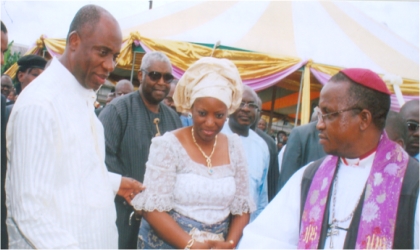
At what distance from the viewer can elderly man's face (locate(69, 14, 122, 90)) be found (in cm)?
200

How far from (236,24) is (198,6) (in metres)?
1.56

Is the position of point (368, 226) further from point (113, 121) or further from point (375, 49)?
point (375, 49)

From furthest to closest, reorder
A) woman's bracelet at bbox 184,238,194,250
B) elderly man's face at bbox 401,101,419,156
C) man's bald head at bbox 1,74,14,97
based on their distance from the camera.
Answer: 1. man's bald head at bbox 1,74,14,97
2. elderly man's face at bbox 401,101,419,156
3. woman's bracelet at bbox 184,238,194,250

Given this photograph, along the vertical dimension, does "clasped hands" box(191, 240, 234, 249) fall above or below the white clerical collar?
below

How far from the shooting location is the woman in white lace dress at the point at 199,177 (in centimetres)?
262

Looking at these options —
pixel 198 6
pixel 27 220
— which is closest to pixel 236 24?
pixel 198 6

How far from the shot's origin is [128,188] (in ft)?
8.39

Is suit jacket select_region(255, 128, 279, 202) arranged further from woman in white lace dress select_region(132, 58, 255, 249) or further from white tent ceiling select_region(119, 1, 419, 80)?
white tent ceiling select_region(119, 1, 419, 80)

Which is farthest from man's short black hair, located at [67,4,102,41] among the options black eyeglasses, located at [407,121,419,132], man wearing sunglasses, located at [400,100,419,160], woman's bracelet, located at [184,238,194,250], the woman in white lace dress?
black eyeglasses, located at [407,121,419,132]

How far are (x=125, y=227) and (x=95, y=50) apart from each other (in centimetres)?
173

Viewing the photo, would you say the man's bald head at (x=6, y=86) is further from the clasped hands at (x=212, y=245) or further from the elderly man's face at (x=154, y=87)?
the clasped hands at (x=212, y=245)

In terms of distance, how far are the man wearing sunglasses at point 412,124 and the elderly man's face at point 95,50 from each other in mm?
2843

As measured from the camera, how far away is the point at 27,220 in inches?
65.3

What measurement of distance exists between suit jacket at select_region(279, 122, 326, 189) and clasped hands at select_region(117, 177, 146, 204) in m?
1.93
